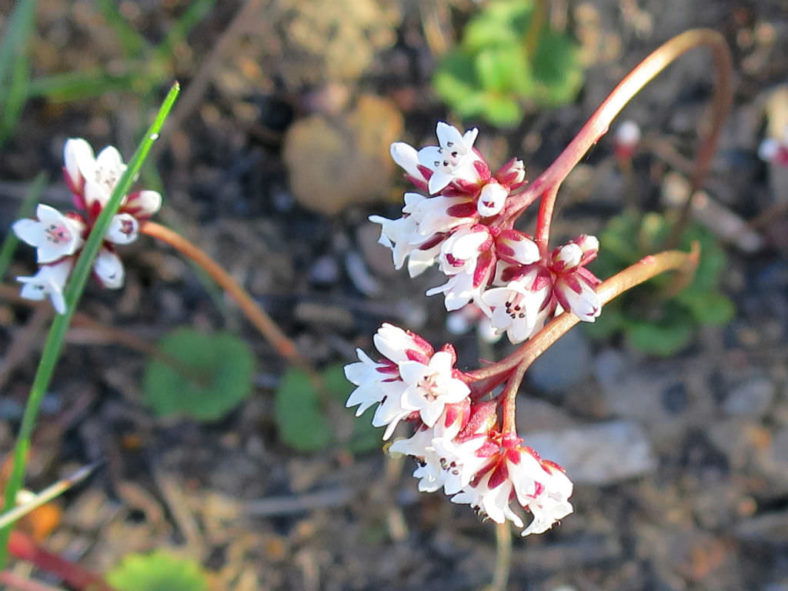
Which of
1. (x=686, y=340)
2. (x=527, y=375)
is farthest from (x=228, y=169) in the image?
(x=686, y=340)

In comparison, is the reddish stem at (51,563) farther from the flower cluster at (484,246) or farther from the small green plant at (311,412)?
the flower cluster at (484,246)

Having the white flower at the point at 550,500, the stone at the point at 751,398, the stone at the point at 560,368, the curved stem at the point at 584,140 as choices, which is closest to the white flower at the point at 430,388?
the white flower at the point at 550,500

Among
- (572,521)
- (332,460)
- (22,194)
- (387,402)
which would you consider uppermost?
(22,194)

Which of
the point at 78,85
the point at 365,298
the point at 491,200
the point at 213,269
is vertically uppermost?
the point at 78,85

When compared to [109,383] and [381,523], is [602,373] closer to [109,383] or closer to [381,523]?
[381,523]

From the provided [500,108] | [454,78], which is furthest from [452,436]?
[454,78]

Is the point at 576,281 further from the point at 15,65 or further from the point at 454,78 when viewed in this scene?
the point at 15,65

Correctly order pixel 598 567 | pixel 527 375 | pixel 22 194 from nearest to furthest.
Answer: pixel 598 567 < pixel 527 375 < pixel 22 194
